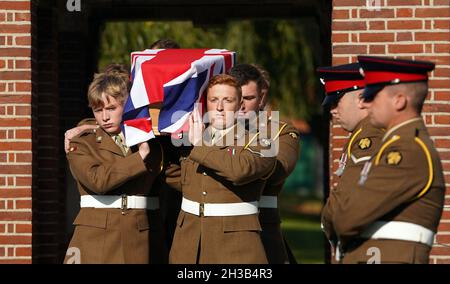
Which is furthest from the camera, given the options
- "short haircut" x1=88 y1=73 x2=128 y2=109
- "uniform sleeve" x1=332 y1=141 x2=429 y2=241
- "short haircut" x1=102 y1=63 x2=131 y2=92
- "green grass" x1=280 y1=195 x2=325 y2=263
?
"green grass" x1=280 y1=195 x2=325 y2=263

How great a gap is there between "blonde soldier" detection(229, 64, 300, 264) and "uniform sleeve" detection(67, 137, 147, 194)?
2.56 feet

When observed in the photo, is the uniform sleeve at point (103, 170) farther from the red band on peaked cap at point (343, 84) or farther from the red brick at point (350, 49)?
the red brick at point (350, 49)

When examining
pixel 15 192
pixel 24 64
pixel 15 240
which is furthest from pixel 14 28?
pixel 15 240

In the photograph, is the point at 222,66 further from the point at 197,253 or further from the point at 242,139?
the point at 197,253

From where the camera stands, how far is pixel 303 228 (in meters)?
28.3

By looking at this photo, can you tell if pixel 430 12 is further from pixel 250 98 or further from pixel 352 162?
pixel 352 162

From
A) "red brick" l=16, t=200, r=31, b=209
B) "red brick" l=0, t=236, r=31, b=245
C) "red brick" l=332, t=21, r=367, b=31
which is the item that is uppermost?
"red brick" l=332, t=21, r=367, b=31

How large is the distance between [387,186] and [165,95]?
1804 mm

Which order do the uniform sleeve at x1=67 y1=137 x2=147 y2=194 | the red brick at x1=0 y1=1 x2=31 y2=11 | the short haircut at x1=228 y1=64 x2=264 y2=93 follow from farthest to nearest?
the red brick at x1=0 y1=1 x2=31 y2=11 < the short haircut at x1=228 y1=64 x2=264 y2=93 < the uniform sleeve at x1=67 y1=137 x2=147 y2=194

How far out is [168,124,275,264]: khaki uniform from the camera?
700cm

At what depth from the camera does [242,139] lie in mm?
7160

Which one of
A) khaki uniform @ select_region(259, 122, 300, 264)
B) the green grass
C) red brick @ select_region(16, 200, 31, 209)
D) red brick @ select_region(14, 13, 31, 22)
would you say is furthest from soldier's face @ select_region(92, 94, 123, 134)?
the green grass

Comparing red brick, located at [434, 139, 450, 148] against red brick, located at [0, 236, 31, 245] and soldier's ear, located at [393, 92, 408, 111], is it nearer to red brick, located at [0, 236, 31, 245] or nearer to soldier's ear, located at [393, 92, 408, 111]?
soldier's ear, located at [393, 92, 408, 111]

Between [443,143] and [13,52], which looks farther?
[13,52]
